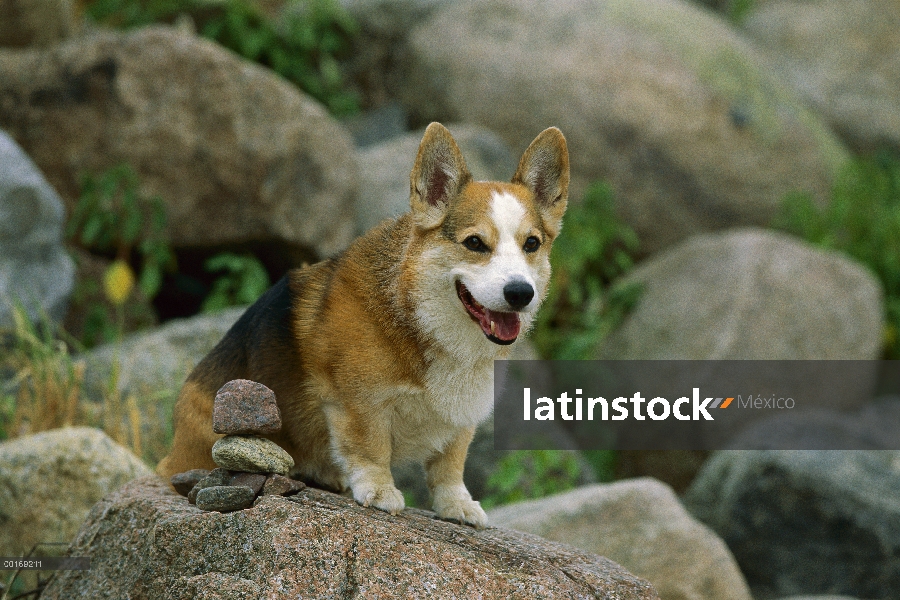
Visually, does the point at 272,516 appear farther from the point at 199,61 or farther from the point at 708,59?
the point at 708,59

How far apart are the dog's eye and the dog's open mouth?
188 mm

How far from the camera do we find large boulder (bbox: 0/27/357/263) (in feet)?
32.9

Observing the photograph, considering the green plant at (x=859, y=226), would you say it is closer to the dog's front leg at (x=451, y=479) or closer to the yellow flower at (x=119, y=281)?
the yellow flower at (x=119, y=281)

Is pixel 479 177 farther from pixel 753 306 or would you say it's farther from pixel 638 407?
pixel 753 306

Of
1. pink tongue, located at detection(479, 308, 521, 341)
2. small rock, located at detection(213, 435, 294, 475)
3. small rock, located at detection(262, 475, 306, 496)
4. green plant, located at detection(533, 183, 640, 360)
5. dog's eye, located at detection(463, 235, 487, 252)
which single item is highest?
dog's eye, located at detection(463, 235, 487, 252)

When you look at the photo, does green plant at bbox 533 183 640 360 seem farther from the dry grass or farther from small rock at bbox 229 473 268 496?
small rock at bbox 229 473 268 496

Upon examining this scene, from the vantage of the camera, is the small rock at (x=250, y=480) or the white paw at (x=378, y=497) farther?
the white paw at (x=378, y=497)

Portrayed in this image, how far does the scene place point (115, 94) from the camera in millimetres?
10016

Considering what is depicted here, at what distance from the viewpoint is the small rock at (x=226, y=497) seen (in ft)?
14.5

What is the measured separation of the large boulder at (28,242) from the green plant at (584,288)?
17.8 ft

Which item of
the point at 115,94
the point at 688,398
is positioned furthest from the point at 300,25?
the point at 688,398

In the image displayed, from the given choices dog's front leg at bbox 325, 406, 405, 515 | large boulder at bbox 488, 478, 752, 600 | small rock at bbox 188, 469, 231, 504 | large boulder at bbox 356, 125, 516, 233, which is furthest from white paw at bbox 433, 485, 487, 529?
large boulder at bbox 356, 125, 516, 233

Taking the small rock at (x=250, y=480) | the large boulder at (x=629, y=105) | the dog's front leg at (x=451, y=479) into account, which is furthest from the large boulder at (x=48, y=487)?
the large boulder at (x=629, y=105)

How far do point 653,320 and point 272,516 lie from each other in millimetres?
8400
